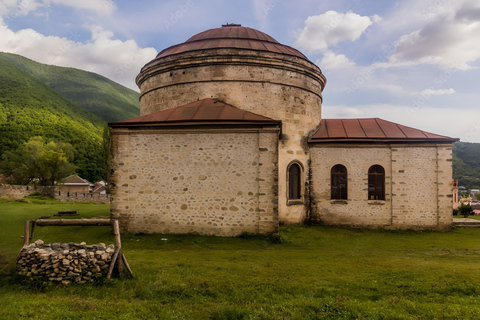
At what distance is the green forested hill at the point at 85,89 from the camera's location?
315 ft

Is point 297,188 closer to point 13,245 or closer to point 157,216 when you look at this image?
point 157,216

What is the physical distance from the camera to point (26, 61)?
351 feet

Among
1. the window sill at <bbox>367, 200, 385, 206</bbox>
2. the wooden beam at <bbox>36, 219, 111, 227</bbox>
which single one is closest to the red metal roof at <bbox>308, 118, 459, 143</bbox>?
the window sill at <bbox>367, 200, 385, 206</bbox>

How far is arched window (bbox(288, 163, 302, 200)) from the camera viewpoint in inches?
564

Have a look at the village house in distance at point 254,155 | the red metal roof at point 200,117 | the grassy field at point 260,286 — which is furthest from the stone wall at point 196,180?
the grassy field at point 260,286

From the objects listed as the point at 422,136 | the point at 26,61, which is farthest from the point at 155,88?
the point at 26,61

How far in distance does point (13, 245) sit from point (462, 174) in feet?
293

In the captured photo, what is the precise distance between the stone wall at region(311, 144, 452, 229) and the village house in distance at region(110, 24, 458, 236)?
0.15 ft

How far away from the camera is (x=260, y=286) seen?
610 centimetres

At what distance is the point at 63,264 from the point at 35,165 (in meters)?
42.7

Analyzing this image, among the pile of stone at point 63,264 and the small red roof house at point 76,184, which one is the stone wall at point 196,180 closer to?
the pile of stone at point 63,264

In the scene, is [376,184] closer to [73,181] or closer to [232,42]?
[232,42]

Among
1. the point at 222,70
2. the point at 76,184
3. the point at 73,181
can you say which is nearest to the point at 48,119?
the point at 73,181

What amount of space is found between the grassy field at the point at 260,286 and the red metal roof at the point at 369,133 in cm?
569
